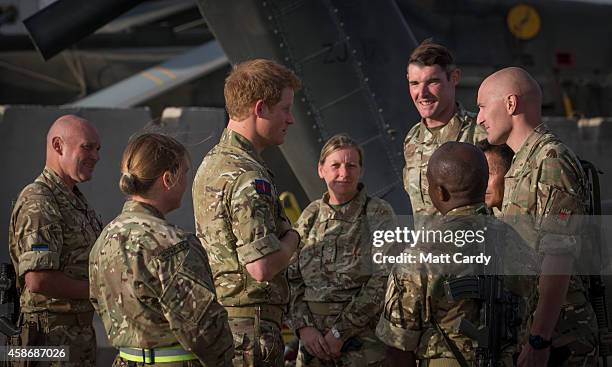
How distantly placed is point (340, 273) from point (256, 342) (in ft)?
4.06

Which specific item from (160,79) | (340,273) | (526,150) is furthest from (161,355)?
(160,79)

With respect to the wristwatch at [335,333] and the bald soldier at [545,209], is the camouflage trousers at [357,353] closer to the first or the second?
the wristwatch at [335,333]

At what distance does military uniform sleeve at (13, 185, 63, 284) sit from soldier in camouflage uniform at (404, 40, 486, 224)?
5.50ft

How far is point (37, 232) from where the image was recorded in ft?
14.0

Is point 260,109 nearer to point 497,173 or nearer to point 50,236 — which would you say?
point 497,173

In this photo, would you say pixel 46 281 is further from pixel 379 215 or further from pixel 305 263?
pixel 379 215

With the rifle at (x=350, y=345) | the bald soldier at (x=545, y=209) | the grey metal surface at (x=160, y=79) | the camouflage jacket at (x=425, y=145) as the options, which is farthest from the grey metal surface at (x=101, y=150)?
the grey metal surface at (x=160, y=79)

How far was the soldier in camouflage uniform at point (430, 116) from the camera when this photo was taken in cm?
426

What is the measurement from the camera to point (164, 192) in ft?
10.1

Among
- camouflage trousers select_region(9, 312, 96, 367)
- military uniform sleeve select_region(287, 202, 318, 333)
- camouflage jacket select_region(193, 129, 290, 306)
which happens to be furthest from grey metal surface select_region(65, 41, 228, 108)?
camouflage jacket select_region(193, 129, 290, 306)

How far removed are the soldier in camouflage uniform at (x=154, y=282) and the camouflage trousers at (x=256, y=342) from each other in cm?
44

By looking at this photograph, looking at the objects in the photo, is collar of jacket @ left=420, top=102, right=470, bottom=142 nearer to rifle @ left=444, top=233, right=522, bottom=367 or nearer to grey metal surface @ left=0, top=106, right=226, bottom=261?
rifle @ left=444, top=233, right=522, bottom=367

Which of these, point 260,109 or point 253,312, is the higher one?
point 260,109

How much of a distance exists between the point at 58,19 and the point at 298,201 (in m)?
2.83
